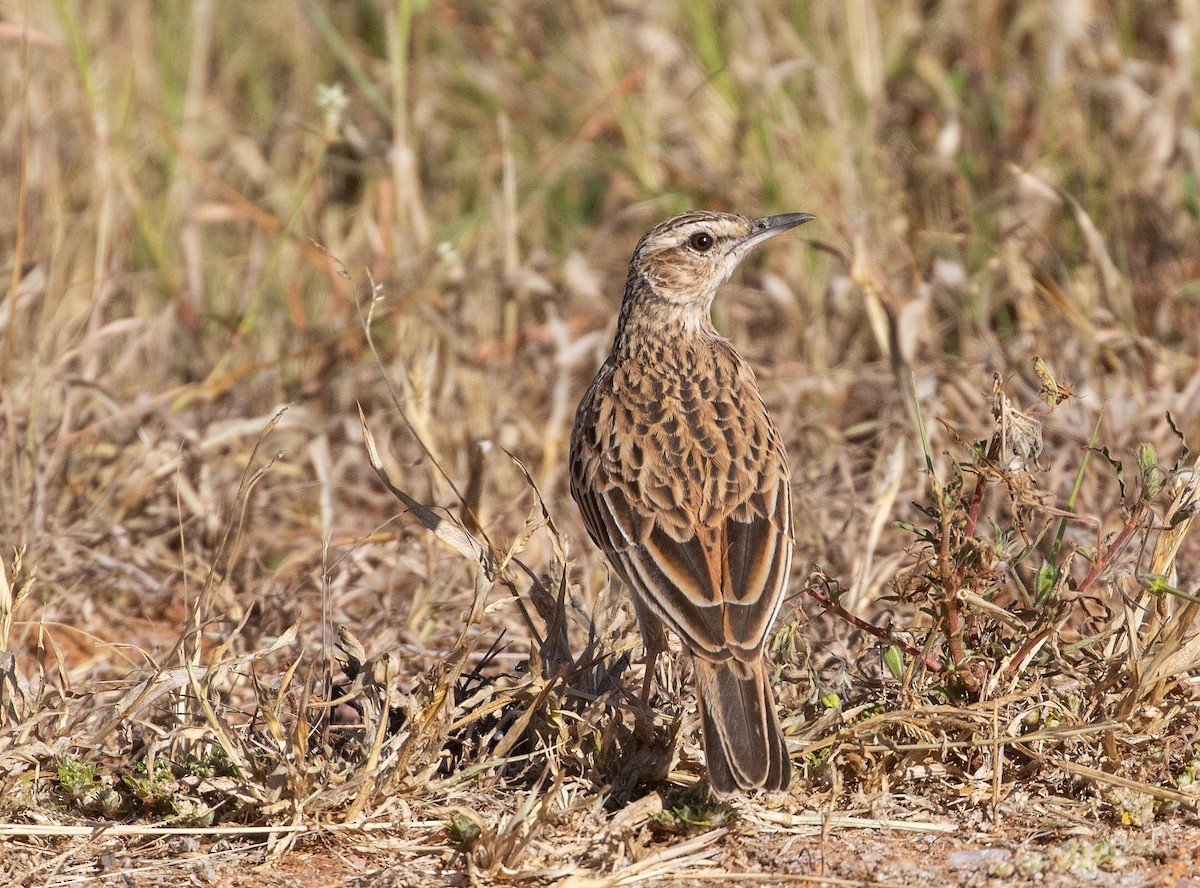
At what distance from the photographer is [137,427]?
644cm

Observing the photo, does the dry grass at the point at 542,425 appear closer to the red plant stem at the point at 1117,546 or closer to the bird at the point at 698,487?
the red plant stem at the point at 1117,546

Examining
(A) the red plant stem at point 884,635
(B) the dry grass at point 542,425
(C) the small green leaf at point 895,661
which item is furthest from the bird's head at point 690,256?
(C) the small green leaf at point 895,661

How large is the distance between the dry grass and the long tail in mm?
261

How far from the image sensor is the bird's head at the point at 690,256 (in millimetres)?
5668

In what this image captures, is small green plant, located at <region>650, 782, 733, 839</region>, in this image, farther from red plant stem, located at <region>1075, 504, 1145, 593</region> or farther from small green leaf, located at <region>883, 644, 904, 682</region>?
red plant stem, located at <region>1075, 504, 1145, 593</region>

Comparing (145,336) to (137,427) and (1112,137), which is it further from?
(1112,137)

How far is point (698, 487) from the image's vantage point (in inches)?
178

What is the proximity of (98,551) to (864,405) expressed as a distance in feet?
10.3

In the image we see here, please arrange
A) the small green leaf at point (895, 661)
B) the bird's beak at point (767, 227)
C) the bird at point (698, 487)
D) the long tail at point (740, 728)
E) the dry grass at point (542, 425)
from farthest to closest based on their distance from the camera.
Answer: the bird's beak at point (767, 227)
the small green leaf at point (895, 661)
the dry grass at point (542, 425)
the bird at point (698, 487)
the long tail at point (740, 728)

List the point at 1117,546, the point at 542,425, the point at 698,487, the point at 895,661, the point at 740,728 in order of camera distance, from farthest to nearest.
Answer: the point at 542,425, the point at 698,487, the point at 895,661, the point at 1117,546, the point at 740,728

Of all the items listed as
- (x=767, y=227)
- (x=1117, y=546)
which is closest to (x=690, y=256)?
(x=767, y=227)

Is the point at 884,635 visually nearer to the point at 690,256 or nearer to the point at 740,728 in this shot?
the point at 740,728

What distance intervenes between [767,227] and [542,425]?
1655 mm

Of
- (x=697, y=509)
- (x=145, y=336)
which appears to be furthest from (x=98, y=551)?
(x=697, y=509)
